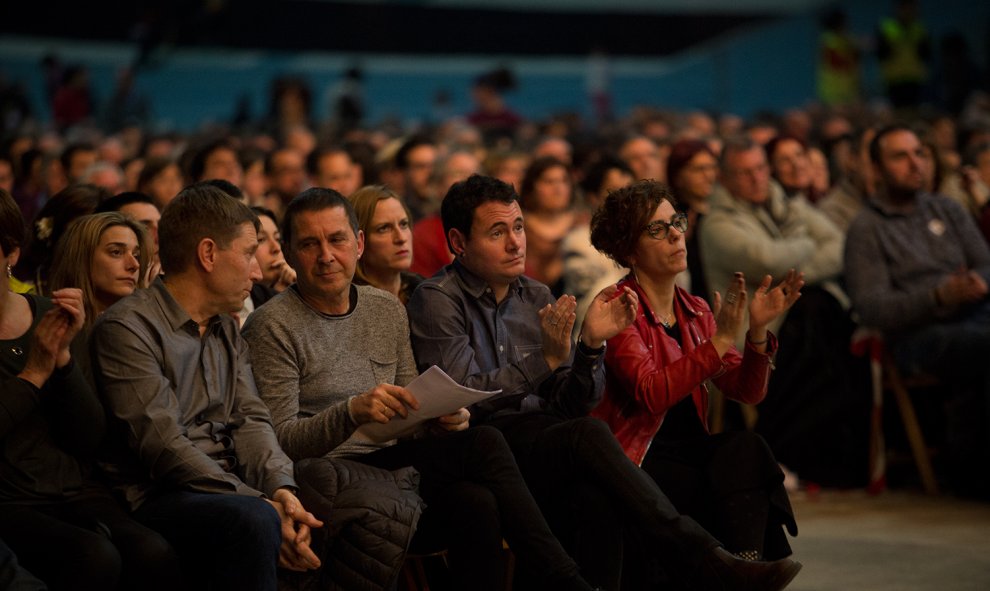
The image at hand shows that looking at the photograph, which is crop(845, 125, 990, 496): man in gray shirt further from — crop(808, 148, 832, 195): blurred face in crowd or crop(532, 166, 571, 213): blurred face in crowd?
crop(808, 148, 832, 195): blurred face in crowd

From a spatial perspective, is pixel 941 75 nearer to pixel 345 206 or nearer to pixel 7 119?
pixel 7 119

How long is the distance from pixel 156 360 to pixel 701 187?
3.25 meters

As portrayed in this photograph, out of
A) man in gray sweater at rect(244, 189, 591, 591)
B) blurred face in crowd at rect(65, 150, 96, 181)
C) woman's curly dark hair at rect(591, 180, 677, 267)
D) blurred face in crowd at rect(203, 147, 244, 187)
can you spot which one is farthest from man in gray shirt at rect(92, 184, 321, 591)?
blurred face in crowd at rect(65, 150, 96, 181)

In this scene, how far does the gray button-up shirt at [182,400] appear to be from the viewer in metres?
3.12

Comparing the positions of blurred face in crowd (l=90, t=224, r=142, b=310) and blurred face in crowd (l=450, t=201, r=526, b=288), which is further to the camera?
blurred face in crowd (l=450, t=201, r=526, b=288)

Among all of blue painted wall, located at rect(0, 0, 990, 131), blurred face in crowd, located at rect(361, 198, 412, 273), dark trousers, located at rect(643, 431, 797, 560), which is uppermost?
blue painted wall, located at rect(0, 0, 990, 131)

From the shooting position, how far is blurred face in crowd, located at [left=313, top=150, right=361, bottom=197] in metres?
6.33

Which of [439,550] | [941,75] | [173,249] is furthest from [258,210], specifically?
[941,75]

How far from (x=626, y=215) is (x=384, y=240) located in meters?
0.75

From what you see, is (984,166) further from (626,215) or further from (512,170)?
(626,215)

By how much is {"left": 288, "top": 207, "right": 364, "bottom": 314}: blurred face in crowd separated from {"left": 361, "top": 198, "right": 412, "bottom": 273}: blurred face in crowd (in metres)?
0.55

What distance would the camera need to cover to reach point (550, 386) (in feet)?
12.7

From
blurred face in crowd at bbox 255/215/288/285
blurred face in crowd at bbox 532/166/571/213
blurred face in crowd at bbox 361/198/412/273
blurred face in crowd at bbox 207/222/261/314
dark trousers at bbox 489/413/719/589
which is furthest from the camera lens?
blurred face in crowd at bbox 532/166/571/213

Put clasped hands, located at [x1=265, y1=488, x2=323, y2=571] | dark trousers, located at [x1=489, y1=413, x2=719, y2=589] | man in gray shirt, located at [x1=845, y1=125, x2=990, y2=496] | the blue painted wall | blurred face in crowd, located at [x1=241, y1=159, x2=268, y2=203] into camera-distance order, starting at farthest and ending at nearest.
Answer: the blue painted wall, blurred face in crowd, located at [x1=241, y1=159, x2=268, y2=203], man in gray shirt, located at [x1=845, y1=125, x2=990, y2=496], dark trousers, located at [x1=489, y1=413, x2=719, y2=589], clasped hands, located at [x1=265, y1=488, x2=323, y2=571]
